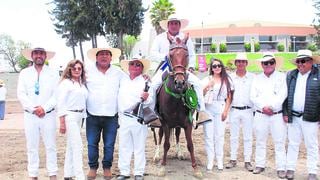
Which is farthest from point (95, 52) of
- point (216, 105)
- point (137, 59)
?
point (216, 105)

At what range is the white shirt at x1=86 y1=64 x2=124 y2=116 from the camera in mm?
7336

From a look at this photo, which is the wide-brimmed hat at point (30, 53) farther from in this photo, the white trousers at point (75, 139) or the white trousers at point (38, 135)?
the white trousers at point (75, 139)

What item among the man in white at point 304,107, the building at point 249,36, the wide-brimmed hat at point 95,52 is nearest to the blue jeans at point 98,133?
the wide-brimmed hat at point 95,52

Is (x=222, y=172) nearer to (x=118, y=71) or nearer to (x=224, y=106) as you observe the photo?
(x=224, y=106)

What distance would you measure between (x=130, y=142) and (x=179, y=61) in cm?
173

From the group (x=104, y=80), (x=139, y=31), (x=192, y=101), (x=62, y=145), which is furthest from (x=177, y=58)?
(x=139, y=31)

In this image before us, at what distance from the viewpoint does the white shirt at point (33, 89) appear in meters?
6.82

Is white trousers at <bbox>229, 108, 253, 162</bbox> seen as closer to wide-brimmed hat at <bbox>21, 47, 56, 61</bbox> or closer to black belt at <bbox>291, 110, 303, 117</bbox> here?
black belt at <bbox>291, 110, 303, 117</bbox>

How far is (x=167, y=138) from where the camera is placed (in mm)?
8070

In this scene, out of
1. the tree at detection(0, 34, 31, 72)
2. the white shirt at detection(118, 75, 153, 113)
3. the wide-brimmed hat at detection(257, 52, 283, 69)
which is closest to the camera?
the white shirt at detection(118, 75, 153, 113)

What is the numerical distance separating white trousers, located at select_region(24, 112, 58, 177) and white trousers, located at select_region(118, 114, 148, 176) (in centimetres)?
121

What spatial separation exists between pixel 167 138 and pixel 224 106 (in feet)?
4.26

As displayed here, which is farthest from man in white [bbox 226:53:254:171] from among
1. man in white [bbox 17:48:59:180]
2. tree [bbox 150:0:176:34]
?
tree [bbox 150:0:176:34]

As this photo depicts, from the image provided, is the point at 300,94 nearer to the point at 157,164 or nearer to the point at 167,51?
the point at 167,51
